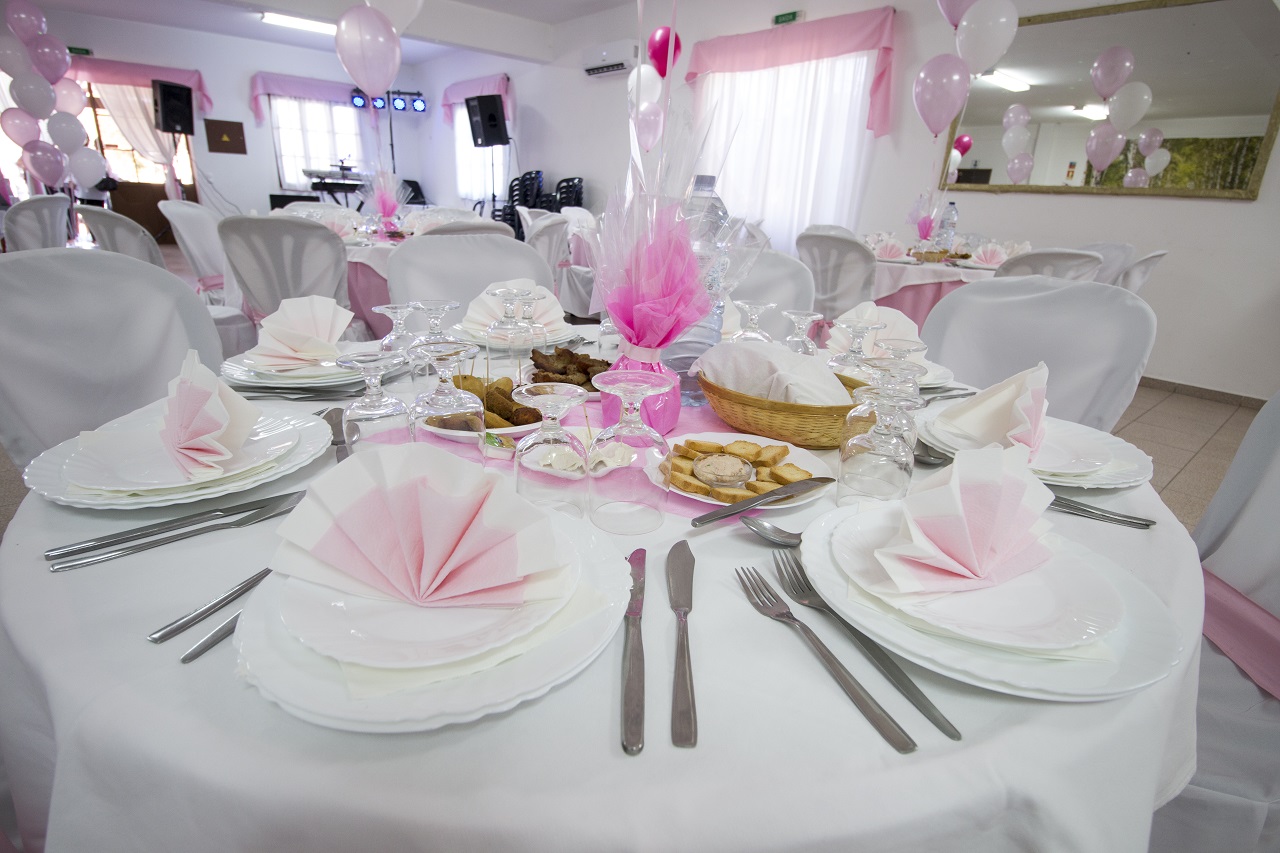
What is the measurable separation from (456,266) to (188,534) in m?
1.69

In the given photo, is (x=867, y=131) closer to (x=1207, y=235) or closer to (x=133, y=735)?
(x=1207, y=235)

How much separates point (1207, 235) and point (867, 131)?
9.84 feet

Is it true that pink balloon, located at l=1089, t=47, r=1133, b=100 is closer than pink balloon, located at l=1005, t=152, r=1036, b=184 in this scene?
Yes

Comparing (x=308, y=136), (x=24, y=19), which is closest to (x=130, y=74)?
(x=308, y=136)

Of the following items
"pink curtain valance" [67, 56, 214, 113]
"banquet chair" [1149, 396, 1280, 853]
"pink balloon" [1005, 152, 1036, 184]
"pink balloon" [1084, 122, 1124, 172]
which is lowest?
"banquet chair" [1149, 396, 1280, 853]

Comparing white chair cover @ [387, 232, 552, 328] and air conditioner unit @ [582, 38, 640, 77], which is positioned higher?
air conditioner unit @ [582, 38, 640, 77]

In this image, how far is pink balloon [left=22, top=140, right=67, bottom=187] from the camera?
264 inches

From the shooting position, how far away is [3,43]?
6.23m

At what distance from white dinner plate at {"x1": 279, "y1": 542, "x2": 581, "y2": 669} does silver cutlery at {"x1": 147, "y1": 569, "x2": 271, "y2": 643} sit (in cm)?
10

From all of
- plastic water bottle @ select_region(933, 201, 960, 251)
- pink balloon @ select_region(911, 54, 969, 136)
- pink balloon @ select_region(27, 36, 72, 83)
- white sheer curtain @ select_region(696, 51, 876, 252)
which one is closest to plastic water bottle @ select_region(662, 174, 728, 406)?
plastic water bottle @ select_region(933, 201, 960, 251)

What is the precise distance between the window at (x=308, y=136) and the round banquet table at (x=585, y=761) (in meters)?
14.9

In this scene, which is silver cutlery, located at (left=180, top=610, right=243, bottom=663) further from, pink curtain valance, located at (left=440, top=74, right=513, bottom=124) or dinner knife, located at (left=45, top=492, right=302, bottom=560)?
pink curtain valance, located at (left=440, top=74, right=513, bottom=124)

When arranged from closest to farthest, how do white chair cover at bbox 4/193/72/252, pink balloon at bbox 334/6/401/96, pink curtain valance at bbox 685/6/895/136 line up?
white chair cover at bbox 4/193/72/252, pink balloon at bbox 334/6/401/96, pink curtain valance at bbox 685/6/895/136

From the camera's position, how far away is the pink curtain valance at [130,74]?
418 inches
